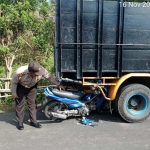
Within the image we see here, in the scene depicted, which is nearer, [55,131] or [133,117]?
[55,131]

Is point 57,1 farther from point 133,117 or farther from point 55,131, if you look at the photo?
point 133,117

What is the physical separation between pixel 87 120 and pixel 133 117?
956 mm

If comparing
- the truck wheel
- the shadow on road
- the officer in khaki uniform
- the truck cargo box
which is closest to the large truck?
the truck cargo box

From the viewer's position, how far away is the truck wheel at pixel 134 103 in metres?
4.66

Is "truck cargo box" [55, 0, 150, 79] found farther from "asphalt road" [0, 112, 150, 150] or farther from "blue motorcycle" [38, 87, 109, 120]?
"asphalt road" [0, 112, 150, 150]

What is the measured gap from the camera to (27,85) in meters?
4.39

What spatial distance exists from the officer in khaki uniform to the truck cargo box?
1.22 ft

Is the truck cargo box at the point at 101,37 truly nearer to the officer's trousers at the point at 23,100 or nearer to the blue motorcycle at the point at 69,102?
the blue motorcycle at the point at 69,102

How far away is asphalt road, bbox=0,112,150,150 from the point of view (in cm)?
377

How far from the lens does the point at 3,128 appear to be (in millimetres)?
4504

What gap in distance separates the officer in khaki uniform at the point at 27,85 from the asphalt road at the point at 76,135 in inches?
10.6

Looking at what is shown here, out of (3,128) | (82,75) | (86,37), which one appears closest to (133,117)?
(82,75)

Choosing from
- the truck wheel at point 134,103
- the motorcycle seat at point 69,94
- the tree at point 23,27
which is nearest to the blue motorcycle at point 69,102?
the motorcycle seat at point 69,94

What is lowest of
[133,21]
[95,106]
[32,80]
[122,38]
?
[95,106]
